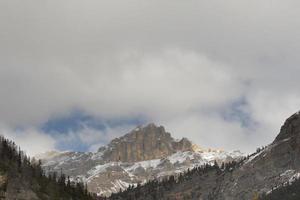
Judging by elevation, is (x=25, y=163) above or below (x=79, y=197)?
above

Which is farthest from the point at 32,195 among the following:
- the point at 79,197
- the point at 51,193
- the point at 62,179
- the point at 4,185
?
the point at 62,179

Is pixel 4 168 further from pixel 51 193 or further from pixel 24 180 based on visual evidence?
pixel 51 193

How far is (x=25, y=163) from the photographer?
174 m

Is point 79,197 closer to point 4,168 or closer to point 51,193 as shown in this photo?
point 51,193

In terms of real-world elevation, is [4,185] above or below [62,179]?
below

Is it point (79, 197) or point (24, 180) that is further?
point (79, 197)

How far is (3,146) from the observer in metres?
169

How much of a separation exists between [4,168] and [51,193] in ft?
57.9

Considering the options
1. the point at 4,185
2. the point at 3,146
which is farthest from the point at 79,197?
the point at 4,185

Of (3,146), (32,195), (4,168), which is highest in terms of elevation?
(3,146)

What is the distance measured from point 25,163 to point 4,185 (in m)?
54.9

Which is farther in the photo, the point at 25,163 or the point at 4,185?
the point at 25,163

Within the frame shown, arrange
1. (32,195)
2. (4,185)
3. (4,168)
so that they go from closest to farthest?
(4,185), (32,195), (4,168)

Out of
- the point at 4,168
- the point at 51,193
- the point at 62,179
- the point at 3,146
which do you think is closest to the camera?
the point at 4,168
